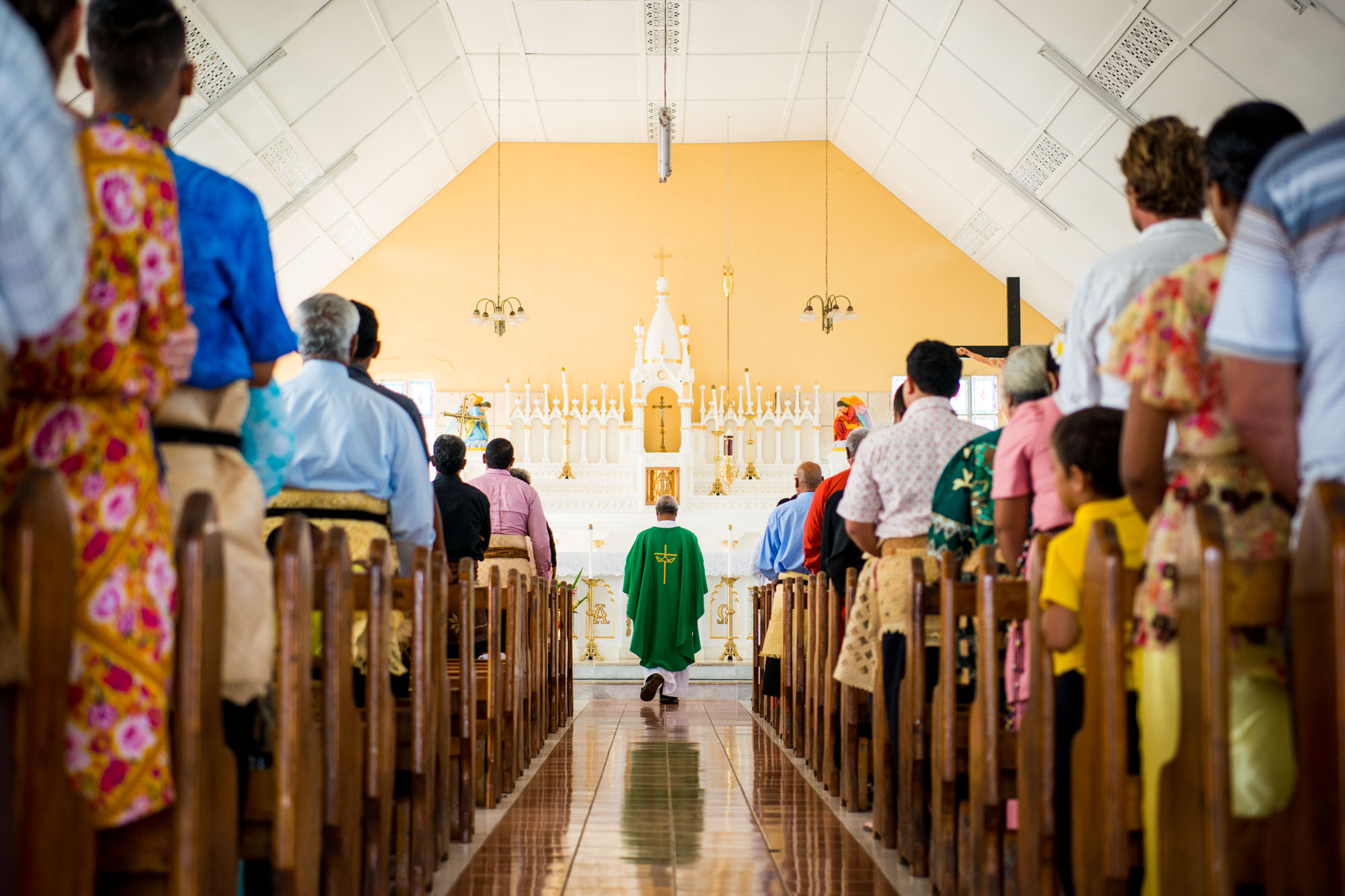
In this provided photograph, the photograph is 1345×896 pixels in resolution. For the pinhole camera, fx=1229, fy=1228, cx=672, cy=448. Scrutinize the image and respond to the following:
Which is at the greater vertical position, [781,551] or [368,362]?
[368,362]

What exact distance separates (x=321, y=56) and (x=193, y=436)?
8.25 meters

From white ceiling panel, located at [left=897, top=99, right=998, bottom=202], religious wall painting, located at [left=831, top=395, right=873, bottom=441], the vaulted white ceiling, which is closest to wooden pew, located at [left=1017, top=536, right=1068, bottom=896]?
the vaulted white ceiling

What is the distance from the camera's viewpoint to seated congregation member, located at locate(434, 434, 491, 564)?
536 centimetres

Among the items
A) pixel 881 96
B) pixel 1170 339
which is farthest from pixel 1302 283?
pixel 881 96

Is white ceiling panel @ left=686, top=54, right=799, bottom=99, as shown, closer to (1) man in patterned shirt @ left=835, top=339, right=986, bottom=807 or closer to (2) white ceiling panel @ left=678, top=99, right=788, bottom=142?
(2) white ceiling panel @ left=678, top=99, right=788, bottom=142

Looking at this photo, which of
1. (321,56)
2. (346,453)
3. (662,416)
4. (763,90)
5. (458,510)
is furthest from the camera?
(763,90)

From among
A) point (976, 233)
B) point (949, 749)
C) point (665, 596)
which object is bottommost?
point (949, 749)

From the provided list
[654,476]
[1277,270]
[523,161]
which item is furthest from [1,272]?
[523,161]

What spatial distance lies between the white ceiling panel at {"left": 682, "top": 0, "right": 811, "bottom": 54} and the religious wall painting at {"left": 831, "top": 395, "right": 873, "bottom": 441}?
3361mm

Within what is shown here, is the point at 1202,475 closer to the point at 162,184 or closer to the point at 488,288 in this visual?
the point at 162,184

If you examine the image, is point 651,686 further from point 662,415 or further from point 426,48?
point 426,48

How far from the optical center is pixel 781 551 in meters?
7.16

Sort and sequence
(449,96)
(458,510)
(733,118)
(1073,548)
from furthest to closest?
(733,118) → (449,96) → (458,510) → (1073,548)

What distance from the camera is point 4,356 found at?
1.51m
